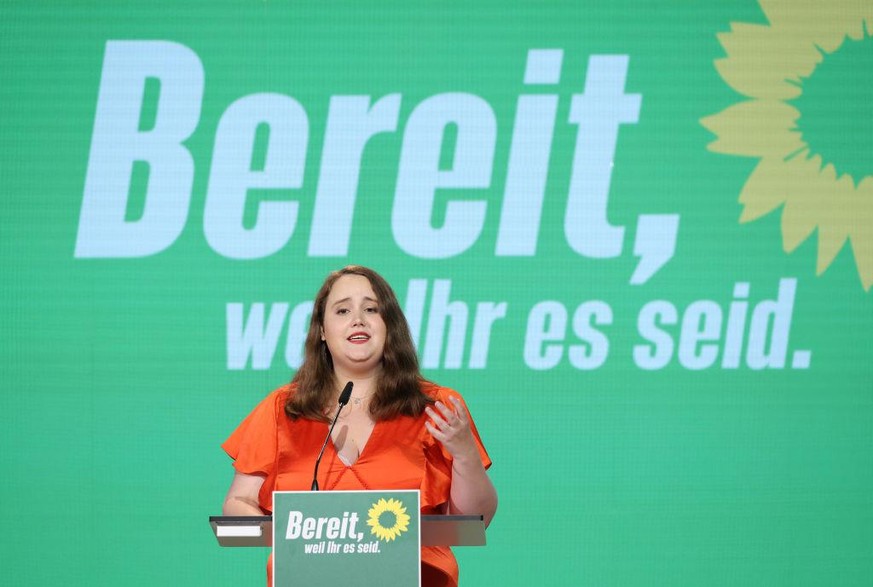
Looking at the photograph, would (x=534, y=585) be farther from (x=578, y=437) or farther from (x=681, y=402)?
(x=681, y=402)

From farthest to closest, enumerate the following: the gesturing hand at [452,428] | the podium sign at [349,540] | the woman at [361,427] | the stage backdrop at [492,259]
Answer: the stage backdrop at [492,259]
the woman at [361,427]
the gesturing hand at [452,428]
the podium sign at [349,540]

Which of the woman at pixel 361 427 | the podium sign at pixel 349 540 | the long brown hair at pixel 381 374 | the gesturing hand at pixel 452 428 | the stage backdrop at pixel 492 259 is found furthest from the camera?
the stage backdrop at pixel 492 259

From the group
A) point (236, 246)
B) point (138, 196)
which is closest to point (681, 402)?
point (236, 246)

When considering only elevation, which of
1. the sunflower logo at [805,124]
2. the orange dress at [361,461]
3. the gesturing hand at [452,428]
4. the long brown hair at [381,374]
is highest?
the sunflower logo at [805,124]

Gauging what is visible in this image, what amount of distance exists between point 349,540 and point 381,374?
85 cm

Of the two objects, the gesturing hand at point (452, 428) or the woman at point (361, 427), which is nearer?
the gesturing hand at point (452, 428)

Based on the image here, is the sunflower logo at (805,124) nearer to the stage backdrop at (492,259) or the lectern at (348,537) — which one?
the stage backdrop at (492,259)

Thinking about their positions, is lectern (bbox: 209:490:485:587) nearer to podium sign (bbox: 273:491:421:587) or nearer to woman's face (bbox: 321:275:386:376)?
podium sign (bbox: 273:491:421:587)

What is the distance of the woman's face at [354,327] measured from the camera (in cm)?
293

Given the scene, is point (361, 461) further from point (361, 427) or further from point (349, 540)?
point (349, 540)

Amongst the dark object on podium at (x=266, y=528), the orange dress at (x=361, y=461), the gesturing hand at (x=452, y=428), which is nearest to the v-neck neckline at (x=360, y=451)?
the orange dress at (x=361, y=461)

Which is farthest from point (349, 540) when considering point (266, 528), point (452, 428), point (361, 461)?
point (361, 461)

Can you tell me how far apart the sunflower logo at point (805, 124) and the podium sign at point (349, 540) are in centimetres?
273

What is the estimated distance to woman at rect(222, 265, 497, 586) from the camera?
276cm
